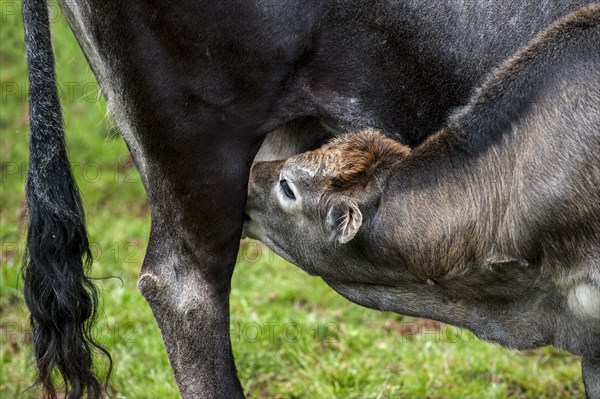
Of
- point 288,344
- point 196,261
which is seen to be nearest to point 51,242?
point 196,261

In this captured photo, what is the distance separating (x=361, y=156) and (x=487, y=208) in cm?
68

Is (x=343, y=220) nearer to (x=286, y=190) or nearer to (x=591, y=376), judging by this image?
(x=286, y=190)

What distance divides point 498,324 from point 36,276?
7.75ft

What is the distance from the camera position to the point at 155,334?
284 inches

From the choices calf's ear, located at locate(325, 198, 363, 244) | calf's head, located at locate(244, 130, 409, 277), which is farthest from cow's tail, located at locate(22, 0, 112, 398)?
calf's ear, located at locate(325, 198, 363, 244)

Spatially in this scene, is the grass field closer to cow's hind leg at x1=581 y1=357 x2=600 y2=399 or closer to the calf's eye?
cow's hind leg at x1=581 y1=357 x2=600 y2=399

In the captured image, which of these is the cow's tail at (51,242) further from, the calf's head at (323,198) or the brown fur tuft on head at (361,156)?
the brown fur tuft on head at (361,156)

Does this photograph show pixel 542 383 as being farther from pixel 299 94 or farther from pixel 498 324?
pixel 299 94

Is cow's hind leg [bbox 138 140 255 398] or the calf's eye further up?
the calf's eye

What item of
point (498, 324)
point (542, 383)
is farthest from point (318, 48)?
point (542, 383)

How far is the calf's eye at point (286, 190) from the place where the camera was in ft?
17.6

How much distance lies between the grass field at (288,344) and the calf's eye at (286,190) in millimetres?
970

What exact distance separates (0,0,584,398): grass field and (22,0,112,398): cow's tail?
1.22 ft

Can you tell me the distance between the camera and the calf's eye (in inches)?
211
